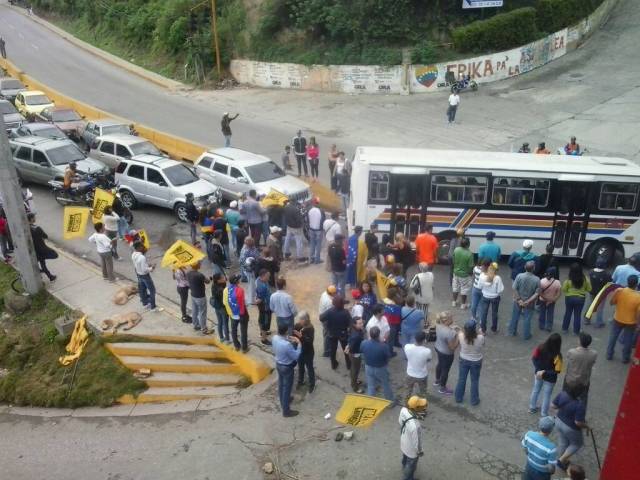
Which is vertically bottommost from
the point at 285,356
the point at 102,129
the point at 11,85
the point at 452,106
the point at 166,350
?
the point at 166,350

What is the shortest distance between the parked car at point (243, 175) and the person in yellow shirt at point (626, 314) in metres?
9.18

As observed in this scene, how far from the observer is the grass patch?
1150 cm

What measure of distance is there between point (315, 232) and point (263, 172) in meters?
4.20

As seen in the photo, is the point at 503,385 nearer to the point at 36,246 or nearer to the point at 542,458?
the point at 542,458

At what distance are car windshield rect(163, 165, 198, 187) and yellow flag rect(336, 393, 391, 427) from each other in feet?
35.7

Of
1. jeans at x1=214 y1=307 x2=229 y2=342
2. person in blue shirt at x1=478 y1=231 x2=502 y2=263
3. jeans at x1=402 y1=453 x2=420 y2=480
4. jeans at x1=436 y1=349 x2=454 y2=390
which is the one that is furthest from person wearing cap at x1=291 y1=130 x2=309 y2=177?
jeans at x1=402 y1=453 x2=420 y2=480

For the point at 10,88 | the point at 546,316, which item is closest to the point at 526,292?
the point at 546,316

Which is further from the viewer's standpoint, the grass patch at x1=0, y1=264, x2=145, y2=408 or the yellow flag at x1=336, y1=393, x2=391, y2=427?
the grass patch at x1=0, y1=264, x2=145, y2=408

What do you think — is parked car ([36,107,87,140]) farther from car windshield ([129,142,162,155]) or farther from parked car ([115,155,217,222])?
parked car ([115,155,217,222])

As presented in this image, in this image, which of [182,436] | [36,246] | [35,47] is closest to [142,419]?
[182,436]

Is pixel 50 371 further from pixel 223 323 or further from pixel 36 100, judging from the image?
pixel 36 100

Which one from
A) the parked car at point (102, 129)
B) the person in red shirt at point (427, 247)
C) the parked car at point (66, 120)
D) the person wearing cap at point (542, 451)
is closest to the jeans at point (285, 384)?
the person wearing cap at point (542, 451)

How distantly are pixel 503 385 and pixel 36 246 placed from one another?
1068 centimetres

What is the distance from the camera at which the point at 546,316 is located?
38.5ft
